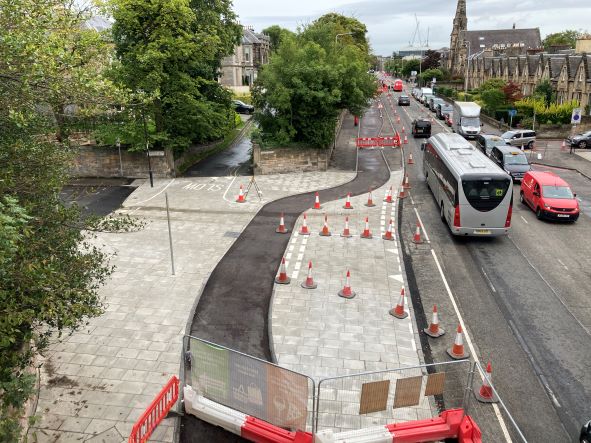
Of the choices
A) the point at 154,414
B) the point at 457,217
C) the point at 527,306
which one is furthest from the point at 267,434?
the point at 457,217

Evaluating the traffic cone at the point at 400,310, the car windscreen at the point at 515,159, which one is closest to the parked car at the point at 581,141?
the car windscreen at the point at 515,159

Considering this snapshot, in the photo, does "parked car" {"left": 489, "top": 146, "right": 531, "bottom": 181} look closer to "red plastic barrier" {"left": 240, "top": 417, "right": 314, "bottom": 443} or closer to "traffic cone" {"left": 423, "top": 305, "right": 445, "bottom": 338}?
"traffic cone" {"left": 423, "top": 305, "right": 445, "bottom": 338}

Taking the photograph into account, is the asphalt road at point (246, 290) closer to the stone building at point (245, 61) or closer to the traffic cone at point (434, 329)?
the traffic cone at point (434, 329)

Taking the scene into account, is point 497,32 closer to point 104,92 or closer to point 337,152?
point 337,152

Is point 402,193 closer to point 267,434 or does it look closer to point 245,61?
point 267,434

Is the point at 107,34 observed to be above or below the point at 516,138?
above

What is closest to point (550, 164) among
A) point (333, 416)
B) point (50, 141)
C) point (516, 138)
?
point (516, 138)

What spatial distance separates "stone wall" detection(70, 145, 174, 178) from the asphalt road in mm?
8579

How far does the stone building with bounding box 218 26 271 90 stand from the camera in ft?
243

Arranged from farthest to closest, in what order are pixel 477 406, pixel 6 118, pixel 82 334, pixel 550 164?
pixel 550 164 < pixel 82 334 < pixel 477 406 < pixel 6 118

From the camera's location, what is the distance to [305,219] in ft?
69.8

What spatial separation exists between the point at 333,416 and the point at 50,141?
758cm

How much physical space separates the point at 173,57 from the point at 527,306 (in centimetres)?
2116

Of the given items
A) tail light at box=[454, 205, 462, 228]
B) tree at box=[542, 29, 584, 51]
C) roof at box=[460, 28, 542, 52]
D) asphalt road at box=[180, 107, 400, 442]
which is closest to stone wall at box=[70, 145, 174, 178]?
asphalt road at box=[180, 107, 400, 442]
